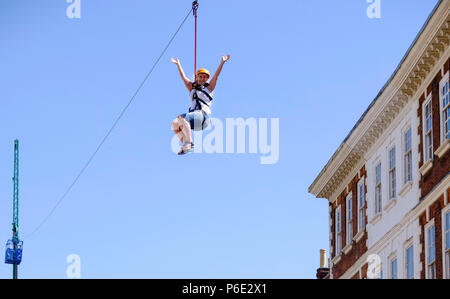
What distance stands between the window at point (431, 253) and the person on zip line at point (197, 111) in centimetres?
1052

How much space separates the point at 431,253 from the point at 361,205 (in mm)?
8824

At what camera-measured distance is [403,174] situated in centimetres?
4053

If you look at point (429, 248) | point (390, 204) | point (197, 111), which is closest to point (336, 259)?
point (390, 204)

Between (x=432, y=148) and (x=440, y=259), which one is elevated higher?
(x=432, y=148)

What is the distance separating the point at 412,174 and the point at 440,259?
423cm

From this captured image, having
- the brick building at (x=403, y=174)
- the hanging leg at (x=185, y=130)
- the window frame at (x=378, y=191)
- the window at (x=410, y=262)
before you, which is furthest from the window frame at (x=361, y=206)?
the hanging leg at (x=185, y=130)

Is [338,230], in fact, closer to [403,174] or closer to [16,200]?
[403,174]

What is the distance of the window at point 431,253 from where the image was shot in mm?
36781

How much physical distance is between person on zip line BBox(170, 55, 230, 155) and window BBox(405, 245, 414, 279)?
12373 millimetres

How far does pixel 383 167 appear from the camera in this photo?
4294 cm

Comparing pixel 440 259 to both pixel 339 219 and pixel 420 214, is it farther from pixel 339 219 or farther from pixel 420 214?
pixel 339 219
